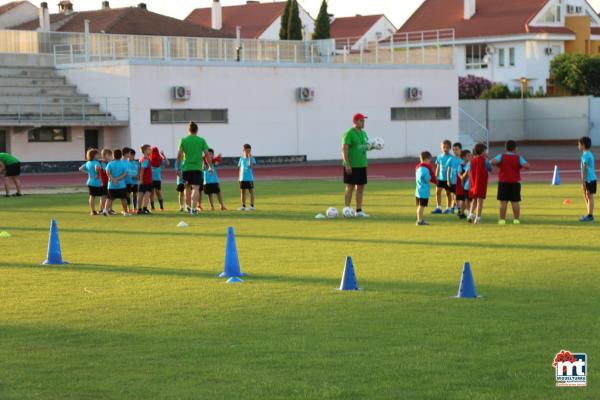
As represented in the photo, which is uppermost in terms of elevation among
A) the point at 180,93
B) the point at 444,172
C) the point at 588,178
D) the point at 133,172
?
the point at 180,93

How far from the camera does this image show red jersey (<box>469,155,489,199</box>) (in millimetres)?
20984

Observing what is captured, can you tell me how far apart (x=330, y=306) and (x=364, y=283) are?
5.50ft

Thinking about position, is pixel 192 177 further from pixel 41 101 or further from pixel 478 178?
pixel 41 101

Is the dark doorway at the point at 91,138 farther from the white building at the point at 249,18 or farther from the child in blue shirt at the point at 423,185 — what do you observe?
the white building at the point at 249,18

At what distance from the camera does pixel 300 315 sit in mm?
11062

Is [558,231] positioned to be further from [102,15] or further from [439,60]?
[102,15]

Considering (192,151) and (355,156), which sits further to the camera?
(192,151)

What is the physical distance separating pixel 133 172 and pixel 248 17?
270 feet

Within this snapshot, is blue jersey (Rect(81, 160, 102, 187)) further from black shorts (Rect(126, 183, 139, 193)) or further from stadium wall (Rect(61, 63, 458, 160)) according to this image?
stadium wall (Rect(61, 63, 458, 160))

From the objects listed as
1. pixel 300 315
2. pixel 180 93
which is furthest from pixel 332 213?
pixel 180 93

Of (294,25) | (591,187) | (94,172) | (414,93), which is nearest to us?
(591,187)

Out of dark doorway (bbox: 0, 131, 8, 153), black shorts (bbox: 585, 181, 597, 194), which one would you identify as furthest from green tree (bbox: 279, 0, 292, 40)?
black shorts (bbox: 585, 181, 597, 194)

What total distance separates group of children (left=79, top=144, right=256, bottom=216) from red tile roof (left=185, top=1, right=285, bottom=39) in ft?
252

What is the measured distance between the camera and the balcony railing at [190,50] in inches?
2125
